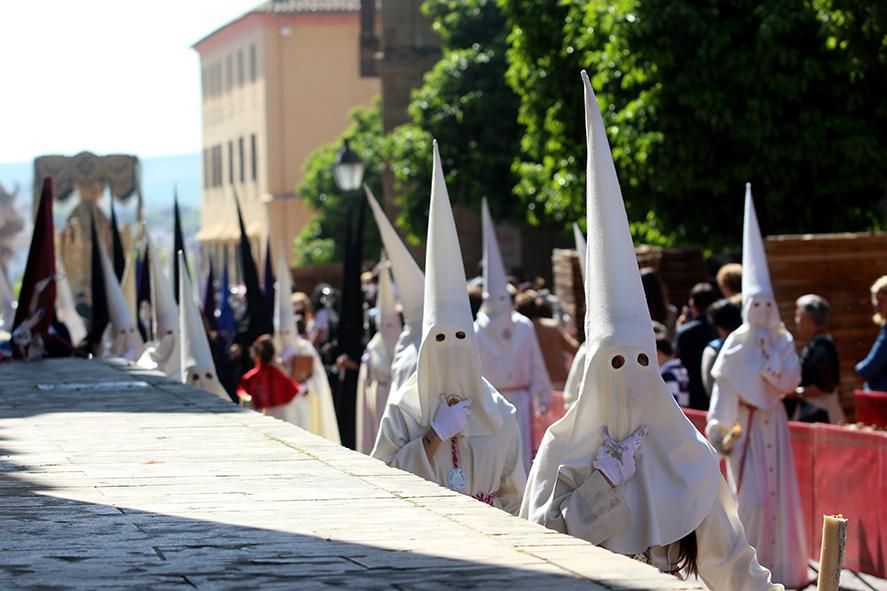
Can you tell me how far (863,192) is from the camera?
925 inches

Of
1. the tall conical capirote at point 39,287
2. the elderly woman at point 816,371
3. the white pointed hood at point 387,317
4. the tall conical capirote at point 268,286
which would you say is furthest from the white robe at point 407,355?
the tall conical capirote at point 268,286

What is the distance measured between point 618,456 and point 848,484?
18.7 ft

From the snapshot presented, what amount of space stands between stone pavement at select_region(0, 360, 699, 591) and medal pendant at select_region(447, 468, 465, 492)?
490mm

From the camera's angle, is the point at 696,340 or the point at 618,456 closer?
the point at 618,456

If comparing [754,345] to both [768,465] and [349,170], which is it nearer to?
[768,465]

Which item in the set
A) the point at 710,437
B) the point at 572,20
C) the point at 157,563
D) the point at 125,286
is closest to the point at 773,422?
the point at 710,437

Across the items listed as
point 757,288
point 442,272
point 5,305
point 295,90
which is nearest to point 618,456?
point 442,272

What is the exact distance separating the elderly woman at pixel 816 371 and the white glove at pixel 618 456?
6.22 meters

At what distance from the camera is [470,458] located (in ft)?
29.3

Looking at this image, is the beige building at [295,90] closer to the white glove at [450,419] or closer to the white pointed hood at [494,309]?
the white pointed hood at [494,309]

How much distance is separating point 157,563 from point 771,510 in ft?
25.3

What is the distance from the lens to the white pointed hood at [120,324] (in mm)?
18375

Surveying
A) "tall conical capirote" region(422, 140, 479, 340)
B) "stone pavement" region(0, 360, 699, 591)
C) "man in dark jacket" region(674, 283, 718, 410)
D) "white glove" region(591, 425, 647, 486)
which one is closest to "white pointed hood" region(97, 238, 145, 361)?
"man in dark jacket" region(674, 283, 718, 410)

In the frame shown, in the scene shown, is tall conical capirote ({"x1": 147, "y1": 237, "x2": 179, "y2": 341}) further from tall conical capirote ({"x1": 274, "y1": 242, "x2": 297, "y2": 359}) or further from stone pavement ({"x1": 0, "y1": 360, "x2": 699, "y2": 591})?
stone pavement ({"x1": 0, "y1": 360, "x2": 699, "y2": 591})
